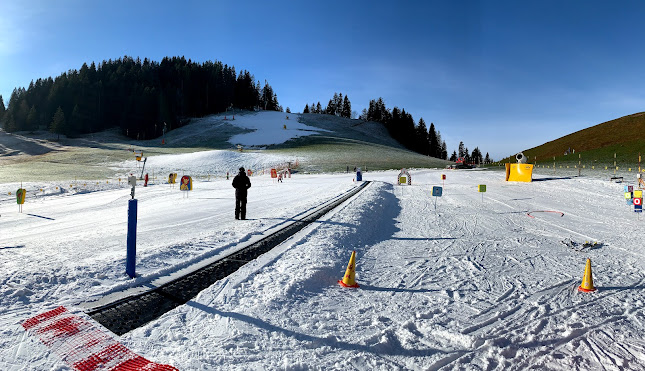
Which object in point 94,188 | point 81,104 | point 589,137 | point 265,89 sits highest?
point 265,89

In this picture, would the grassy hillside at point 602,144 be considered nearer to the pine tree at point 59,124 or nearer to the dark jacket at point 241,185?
the dark jacket at point 241,185

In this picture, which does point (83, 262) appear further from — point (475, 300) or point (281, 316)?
point (475, 300)

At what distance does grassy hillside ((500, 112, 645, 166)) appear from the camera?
154ft

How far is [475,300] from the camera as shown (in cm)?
520

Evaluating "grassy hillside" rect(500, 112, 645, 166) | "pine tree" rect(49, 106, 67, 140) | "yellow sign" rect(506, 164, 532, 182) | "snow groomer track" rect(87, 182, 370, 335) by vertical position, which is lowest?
"snow groomer track" rect(87, 182, 370, 335)

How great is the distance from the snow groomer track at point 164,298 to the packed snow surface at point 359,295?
23 centimetres

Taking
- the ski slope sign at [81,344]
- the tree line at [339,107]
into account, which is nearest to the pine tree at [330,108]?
the tree line at [339,107]

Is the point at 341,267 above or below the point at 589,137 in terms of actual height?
below

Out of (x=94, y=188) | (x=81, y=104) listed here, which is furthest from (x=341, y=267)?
(x=81, y=104)

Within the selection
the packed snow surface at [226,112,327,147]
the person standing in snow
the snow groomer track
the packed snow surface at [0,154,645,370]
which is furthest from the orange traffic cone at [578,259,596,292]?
the packed snow surface at [226,112,327,147]

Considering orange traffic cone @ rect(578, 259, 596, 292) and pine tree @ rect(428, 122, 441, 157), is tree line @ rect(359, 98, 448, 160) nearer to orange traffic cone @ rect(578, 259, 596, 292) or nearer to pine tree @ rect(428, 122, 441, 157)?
pine tree @ rect(428, 122, 441, 157)

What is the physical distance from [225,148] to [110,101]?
5558 centimetres

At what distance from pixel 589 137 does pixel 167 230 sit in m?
69.8

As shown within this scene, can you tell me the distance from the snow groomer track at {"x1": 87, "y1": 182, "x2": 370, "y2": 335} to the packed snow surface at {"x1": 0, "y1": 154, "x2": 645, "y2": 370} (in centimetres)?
23
